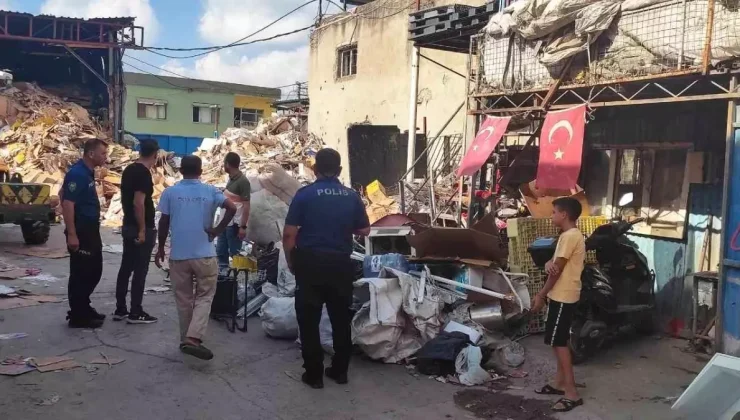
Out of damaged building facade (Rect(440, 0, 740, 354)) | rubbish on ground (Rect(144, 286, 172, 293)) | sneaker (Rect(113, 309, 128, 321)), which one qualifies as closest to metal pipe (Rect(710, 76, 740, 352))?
damaged building facade (Rect(440, 0, 740, 354))

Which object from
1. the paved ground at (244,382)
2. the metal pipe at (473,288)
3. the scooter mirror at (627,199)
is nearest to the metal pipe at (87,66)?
the paved ground at (244,382)

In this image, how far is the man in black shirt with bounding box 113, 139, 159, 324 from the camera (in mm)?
6082

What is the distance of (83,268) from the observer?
6039 millimetres

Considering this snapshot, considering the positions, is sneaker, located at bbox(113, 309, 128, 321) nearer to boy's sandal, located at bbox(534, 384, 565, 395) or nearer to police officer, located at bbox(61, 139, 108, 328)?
police officer, located at bbox(61, 139, 108, 328)

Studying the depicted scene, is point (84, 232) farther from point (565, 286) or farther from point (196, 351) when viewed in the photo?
point (565, 286)

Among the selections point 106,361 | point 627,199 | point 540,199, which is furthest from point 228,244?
point 627,199

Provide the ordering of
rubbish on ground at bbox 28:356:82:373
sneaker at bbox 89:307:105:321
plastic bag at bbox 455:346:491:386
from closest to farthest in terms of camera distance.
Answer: rubbish on ground at bbox 28:356:82:373
plastic bag at bbox 455:346:491:386
sneaker at bbox 89:307:105:321

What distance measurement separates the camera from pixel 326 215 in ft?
15.7

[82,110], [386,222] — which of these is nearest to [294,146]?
[82,110]

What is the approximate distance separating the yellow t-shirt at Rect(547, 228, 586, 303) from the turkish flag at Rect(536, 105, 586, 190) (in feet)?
7.02

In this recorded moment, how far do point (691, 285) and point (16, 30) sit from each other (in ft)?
73.3

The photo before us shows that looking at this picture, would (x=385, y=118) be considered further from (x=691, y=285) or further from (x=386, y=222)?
(x=691, y=285)

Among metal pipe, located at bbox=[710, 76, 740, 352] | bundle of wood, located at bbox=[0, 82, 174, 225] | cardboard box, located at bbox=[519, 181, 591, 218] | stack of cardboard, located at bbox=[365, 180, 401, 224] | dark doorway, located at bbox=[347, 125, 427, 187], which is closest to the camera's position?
metal pipe, located at bbox=[710, 76, 740, 352]

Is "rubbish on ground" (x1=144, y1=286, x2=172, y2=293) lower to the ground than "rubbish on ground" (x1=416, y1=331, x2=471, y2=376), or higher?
lower
